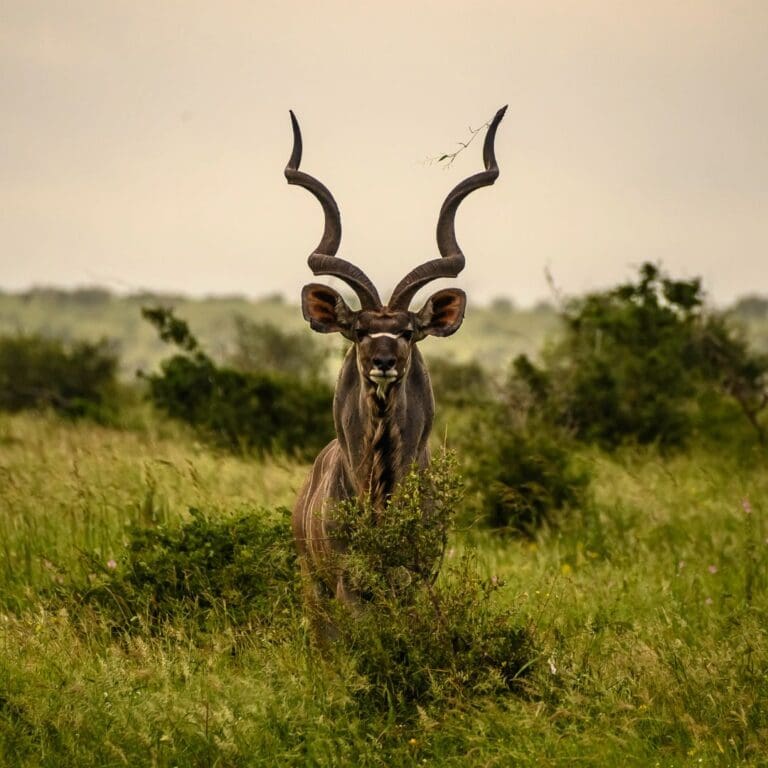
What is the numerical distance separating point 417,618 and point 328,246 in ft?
6.73

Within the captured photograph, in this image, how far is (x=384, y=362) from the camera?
239 inches

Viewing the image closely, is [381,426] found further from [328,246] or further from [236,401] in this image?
[236,401]

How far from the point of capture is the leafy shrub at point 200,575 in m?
7.01

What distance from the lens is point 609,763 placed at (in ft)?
16.4

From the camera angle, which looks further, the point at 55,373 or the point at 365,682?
the point at 55,373

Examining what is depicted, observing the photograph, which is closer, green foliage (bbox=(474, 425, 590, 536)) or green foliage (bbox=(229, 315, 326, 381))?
green foliage (bbox=(474, 425, 590, 536))

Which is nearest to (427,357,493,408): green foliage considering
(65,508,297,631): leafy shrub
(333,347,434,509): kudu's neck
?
(65,508,297,631): leafy shrub

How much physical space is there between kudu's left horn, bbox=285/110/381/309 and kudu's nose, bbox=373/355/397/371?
447 millimetres

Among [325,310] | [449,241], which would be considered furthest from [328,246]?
[449,241]

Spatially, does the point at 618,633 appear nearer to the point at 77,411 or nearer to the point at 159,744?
the point at 159,744

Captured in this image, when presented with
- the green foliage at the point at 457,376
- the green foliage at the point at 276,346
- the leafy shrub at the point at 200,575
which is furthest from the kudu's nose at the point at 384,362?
the green foliage at the point at 276,346

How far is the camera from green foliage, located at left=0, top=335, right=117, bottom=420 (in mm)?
22688

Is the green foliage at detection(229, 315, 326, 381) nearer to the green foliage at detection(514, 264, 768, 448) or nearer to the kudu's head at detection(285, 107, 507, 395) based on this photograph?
the green foliage at detection(514, 264, 768, 448)

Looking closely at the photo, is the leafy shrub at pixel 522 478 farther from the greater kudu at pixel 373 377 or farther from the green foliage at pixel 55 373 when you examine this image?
the green foliage at pixel 55 373
